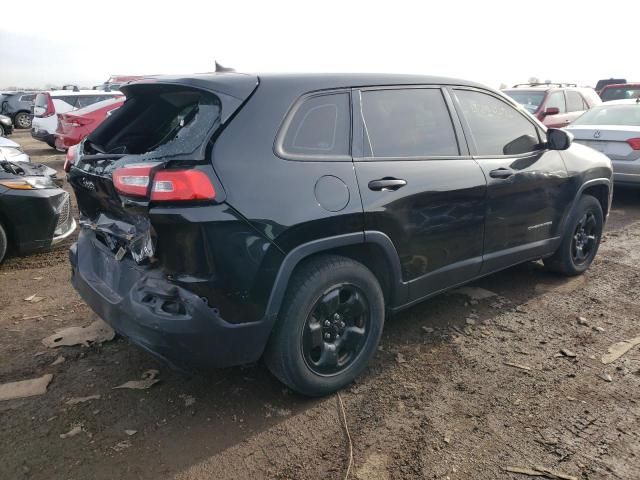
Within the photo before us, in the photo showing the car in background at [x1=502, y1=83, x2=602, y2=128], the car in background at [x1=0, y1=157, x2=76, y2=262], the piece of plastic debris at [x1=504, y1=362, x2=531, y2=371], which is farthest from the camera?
the car in background at [x1=502, y1=83, x2=602, y2=128]

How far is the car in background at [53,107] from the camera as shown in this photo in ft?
46.6

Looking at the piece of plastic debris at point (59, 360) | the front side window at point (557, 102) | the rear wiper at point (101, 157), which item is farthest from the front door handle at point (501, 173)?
the front side window at point (557, 102)

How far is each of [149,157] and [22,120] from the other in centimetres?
2615

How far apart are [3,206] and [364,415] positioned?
3.88 meters

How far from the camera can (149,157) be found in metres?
2.52

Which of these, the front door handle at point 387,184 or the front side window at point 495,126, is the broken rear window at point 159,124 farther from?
the front side window at point 495,126

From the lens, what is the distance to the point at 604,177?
4.78 m

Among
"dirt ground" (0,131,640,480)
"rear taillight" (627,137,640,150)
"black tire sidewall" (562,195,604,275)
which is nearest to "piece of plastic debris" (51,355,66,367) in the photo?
"dirt ground" (0,131,640,480)

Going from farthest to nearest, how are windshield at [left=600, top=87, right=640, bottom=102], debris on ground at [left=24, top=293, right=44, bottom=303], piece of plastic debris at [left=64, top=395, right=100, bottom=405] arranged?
windshield at [left=600, top=87, right=640, bottom=102] < debris on ground at [left=24, top=293, right=44, bottom=303] < piece of plastic debris at [left=64, top=395, right=100, bottom=405]

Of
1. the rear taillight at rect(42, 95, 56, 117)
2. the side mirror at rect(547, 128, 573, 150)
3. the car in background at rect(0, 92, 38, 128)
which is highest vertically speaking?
the side mirror at rect(547, 128, 573, 150)

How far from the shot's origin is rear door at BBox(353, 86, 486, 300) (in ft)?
9.79

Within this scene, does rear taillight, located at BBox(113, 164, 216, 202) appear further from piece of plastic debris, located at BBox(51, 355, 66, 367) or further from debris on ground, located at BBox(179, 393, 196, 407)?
piece of plastic debris, located at BBox(51, 355, 66, 367)

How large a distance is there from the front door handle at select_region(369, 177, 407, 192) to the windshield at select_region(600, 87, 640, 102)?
46.0ft

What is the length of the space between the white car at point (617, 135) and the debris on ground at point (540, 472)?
247 inches
